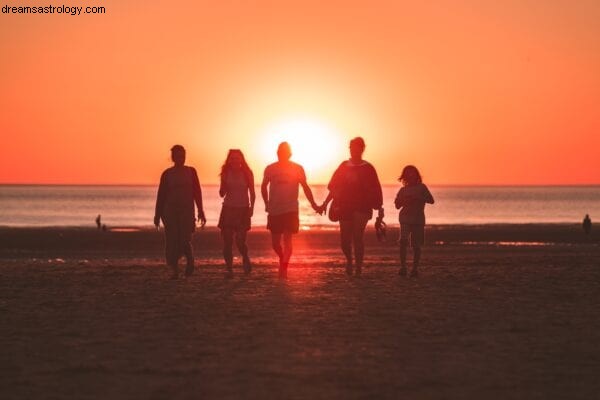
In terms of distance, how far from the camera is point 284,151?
607 inches

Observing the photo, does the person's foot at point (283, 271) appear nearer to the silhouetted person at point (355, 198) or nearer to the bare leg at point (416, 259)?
the silhouetted person at point (355, 198)

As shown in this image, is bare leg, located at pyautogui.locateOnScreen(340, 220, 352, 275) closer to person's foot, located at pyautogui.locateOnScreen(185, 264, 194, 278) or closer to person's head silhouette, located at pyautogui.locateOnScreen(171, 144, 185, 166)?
person's foot, located at pyautogui.locateOnScreen(185, 264, 194, 278)

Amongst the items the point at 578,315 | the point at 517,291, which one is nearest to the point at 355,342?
the point at 578,315

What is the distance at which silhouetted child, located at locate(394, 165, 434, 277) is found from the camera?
15.7 meters

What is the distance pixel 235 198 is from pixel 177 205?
0.98m

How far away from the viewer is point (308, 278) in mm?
15211

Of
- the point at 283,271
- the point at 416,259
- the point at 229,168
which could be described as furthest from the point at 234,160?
the point at 416,259

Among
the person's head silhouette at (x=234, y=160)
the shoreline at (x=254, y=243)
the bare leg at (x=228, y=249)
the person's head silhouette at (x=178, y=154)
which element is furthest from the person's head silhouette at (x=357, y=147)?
the shoreline at (x=254, y=243)

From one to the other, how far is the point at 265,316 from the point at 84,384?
3.51m

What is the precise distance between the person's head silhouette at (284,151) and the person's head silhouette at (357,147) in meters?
0.92

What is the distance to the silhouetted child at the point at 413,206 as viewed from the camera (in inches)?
618

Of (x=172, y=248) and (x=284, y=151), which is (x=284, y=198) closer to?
(x=284, y=151)

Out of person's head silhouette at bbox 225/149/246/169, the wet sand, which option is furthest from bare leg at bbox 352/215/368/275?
person's head silhouette at bbox 225/149/246/169

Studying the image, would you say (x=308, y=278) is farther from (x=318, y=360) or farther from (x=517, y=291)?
(x=318, y=360)
